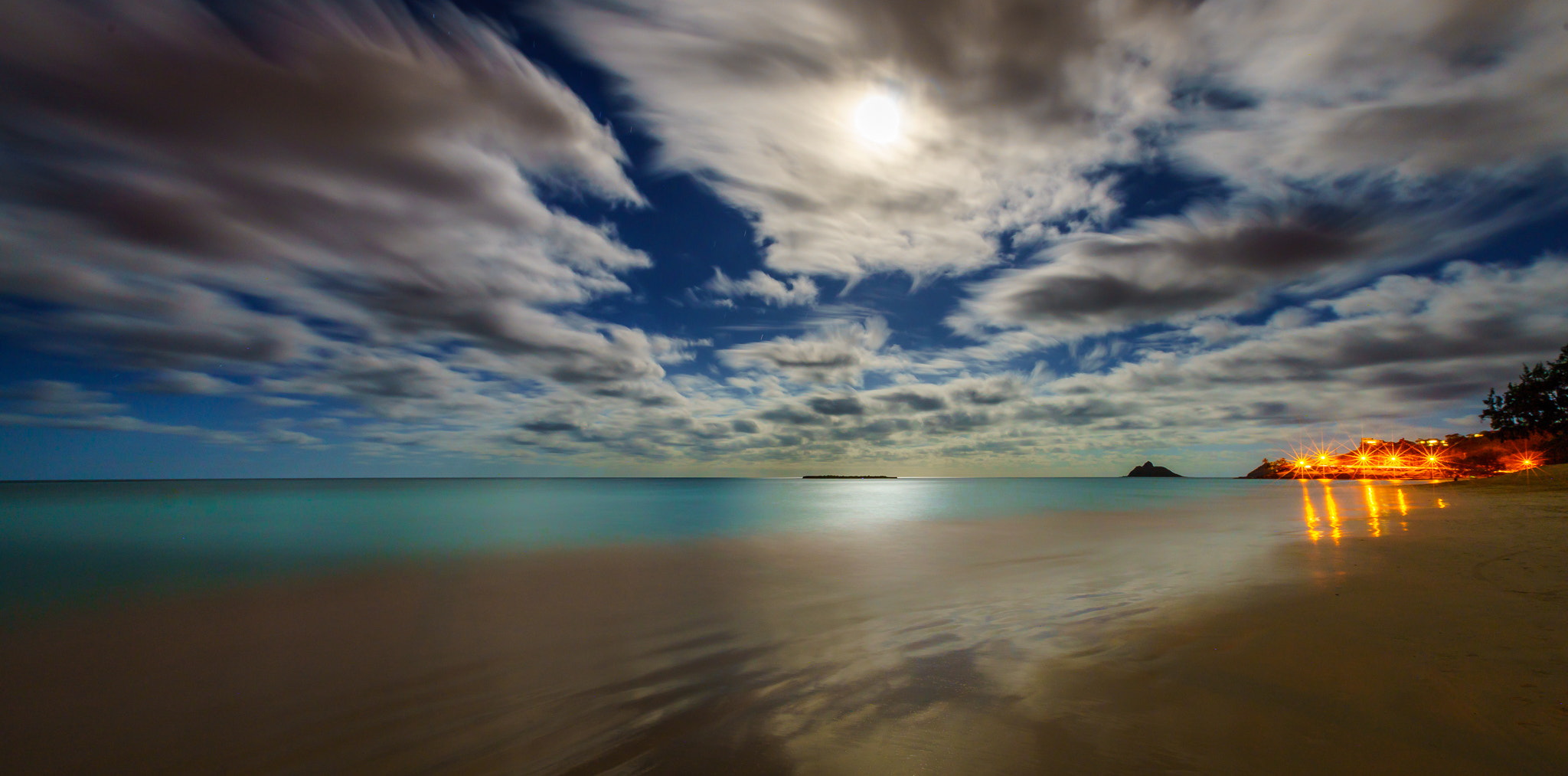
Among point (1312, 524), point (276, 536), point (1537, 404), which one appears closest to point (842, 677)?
point (1312, 524)

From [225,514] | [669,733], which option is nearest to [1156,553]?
[669,733]

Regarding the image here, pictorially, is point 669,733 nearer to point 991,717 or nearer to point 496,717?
point 496,717

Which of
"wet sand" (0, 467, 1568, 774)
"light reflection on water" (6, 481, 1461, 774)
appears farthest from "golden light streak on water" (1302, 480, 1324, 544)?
"wet sand" (0, 467, 1568, 774)

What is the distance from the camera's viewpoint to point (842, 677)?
23.2ft

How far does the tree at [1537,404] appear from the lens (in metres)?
43.1

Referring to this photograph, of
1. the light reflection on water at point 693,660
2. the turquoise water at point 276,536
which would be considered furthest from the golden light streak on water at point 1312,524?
the turquoise water at point 276,536

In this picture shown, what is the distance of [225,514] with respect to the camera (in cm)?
4938

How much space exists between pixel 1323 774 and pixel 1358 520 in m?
32.5

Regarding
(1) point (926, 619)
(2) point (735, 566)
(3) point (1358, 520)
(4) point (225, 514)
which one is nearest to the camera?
(1) point (926, 619)

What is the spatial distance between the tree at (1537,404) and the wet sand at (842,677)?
49942 mm

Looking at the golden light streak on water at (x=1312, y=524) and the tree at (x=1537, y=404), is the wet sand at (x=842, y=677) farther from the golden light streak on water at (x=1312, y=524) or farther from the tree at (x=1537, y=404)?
the tree at (x=1537, y=404)

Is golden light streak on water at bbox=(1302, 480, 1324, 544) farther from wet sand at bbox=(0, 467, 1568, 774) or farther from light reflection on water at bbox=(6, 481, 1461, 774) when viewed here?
wet sand at bbox=(0, 467, 1568, 774)

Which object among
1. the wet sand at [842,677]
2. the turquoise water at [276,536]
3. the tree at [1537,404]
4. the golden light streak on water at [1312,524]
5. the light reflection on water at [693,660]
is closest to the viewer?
the wet sand at [842,677]

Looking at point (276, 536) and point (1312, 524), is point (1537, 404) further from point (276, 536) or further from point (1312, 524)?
point (276, 536)
